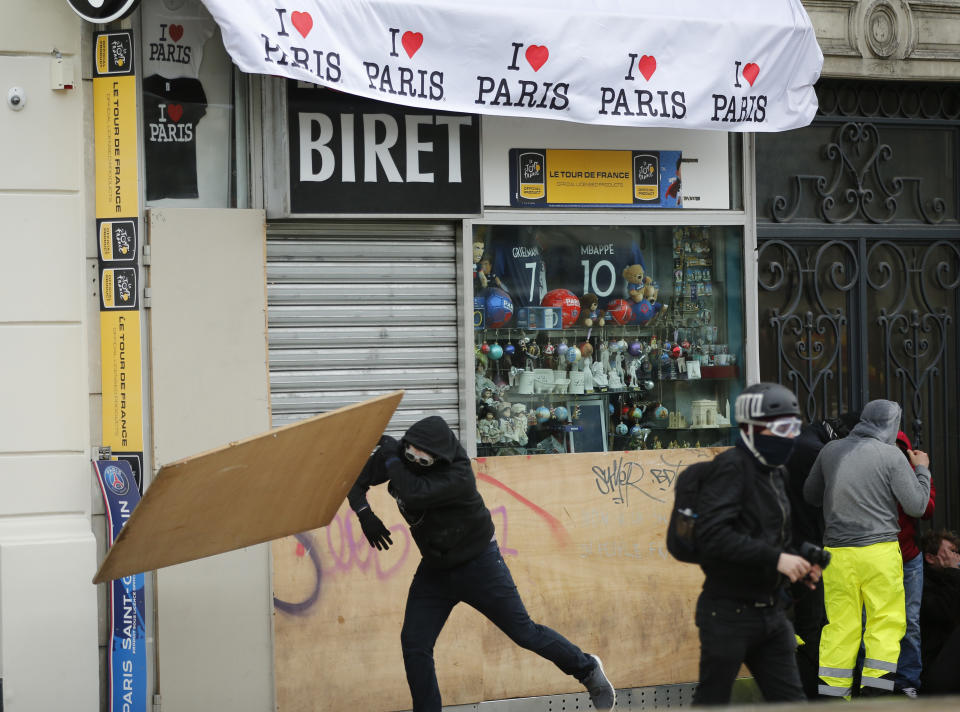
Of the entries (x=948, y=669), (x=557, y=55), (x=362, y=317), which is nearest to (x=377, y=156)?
(x=362, y=317)

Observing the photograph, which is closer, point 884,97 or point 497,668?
point 497,668

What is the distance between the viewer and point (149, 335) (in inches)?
270

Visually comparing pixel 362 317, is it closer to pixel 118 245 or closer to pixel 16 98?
pixel 118 245

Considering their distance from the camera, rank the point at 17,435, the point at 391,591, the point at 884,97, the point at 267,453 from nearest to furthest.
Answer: the point at 267,453 → the point at 17,435 → the point at 391,591 → the point at 884,97

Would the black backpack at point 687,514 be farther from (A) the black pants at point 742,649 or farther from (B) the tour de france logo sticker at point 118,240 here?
(B) the tour de france logo sticker at point 118,240

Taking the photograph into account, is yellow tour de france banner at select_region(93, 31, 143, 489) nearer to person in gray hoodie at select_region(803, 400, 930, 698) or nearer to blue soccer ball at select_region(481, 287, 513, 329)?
blue soccer ball at select_region(481, 287, 513, 329)

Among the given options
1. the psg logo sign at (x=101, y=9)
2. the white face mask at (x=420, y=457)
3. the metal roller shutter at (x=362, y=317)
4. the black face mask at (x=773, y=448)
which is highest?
the psg logo sign at (x=101, y=9)

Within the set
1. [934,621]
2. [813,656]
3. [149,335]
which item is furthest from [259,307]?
[934,621]

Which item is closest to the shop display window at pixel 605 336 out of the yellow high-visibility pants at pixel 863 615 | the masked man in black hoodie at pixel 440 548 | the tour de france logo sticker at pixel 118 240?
the yellow high-visibility pants at pixel 863 615

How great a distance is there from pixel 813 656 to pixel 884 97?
4.06m

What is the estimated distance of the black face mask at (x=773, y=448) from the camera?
189 inches

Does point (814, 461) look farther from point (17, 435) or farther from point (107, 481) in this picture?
point (17, 435)

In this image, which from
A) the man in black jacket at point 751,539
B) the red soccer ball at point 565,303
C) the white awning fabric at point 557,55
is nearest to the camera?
the man in black jacket at point 751,539

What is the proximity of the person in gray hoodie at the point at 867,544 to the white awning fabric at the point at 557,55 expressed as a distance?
2.13 meters
